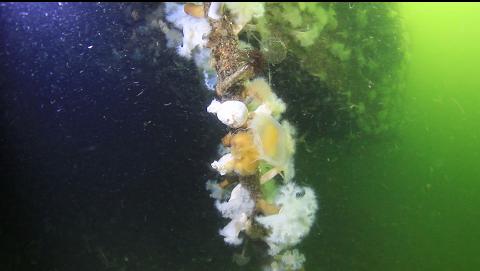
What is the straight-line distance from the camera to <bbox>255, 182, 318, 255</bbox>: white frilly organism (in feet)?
3.94

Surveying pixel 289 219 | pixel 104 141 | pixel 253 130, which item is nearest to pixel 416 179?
pixel 289 219

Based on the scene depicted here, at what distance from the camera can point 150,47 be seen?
119cm

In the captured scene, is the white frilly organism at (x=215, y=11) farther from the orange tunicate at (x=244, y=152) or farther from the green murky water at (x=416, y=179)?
the green murky water at (x=416, y=179)

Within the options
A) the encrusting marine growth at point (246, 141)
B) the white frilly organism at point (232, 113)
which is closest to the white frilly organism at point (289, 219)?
the encrusting marine growth at point (246, 141)

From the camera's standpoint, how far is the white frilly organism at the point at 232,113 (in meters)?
1.14

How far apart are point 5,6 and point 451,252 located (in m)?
1.78

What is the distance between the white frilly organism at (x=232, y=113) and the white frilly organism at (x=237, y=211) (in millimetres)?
220

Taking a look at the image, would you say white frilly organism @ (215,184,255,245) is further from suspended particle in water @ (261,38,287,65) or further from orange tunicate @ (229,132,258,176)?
suspended particle in water @ (261,38,287,65)

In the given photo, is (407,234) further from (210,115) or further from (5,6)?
(5,6)

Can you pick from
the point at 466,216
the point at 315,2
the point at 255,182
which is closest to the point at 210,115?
the point at 255,182

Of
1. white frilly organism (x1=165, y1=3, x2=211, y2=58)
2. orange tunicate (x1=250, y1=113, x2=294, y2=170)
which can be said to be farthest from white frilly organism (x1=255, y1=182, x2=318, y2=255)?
white frilly organism (x1=165, y1=3, x2=211, y2=58)

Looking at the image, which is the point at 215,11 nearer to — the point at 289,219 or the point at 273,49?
the point at 273,49

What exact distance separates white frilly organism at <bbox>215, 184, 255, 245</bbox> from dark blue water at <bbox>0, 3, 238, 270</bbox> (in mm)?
39

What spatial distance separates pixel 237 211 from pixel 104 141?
52cm
